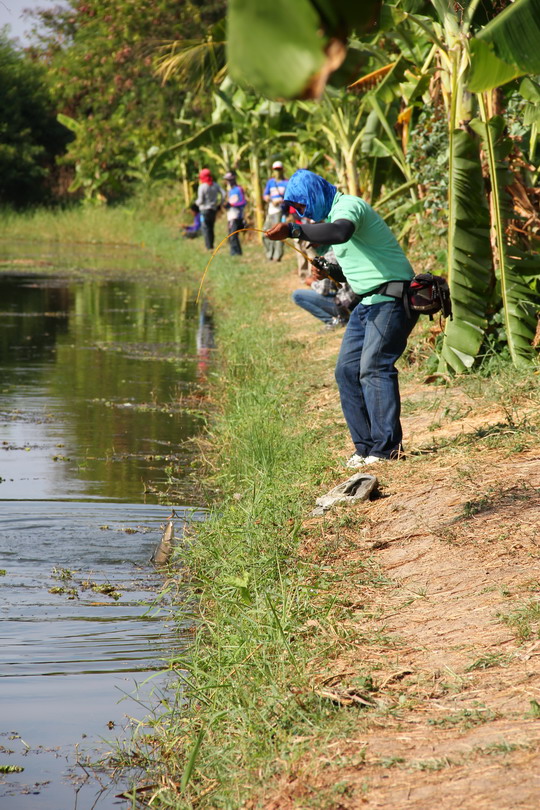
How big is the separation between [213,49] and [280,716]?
62.2 ft

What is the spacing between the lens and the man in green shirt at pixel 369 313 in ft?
20.7

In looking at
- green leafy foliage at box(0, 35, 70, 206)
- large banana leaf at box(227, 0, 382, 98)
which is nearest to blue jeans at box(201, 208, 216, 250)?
green leafy foliage at box(0, 35, 70, 206)

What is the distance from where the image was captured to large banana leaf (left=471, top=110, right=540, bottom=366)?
8.70 m

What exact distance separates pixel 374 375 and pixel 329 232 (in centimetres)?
95

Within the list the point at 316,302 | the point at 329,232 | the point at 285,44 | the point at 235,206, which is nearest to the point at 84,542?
the point at 329,232

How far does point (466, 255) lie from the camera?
29.0 ft

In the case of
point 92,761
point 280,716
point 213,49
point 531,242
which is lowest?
point 92,761

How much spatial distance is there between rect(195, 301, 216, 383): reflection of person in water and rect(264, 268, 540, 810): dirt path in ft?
16.7

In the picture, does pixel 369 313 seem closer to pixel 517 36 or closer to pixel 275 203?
pixel 517 36

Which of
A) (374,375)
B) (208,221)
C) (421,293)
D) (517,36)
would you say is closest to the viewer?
(517,36)

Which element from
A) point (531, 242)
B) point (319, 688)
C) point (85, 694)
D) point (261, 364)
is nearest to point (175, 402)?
point (261, 364)

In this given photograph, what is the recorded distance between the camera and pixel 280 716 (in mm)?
3729

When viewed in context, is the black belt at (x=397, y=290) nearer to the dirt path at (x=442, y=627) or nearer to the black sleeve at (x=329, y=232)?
the black sleeve at (x=329, y=232)

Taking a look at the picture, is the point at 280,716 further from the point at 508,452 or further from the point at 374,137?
the point at 374,137
